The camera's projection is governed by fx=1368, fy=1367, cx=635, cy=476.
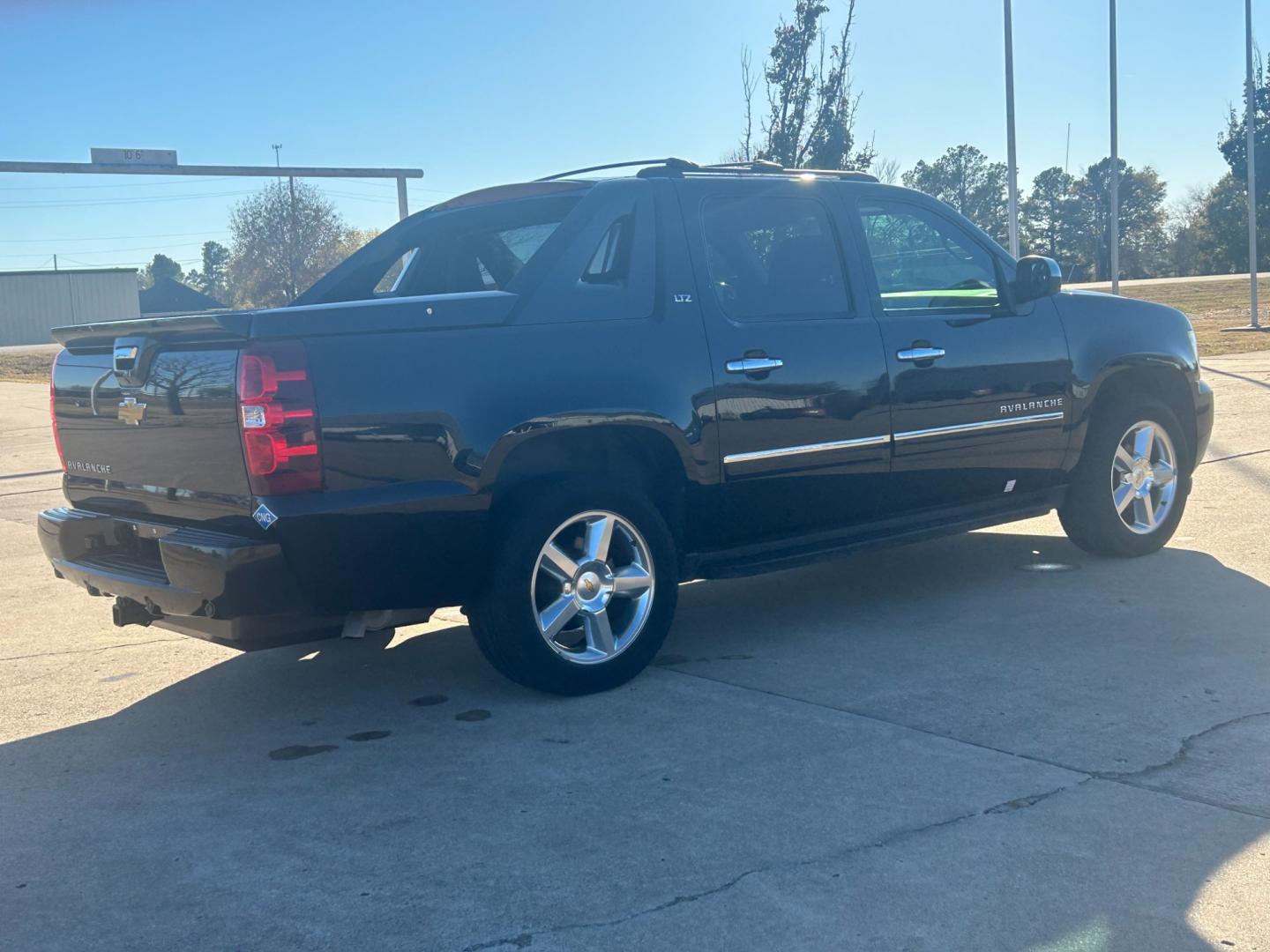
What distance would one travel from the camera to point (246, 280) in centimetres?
6088

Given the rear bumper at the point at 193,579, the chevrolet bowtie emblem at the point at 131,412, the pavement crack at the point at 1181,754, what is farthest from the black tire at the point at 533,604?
the pavement crack at the point at 1181,754

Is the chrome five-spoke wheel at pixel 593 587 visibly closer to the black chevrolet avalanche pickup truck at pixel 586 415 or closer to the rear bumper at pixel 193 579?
the black chevrolet avalanche pickup truck at pixel 586 415

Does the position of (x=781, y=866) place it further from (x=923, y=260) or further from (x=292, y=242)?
(x=292, y=242)

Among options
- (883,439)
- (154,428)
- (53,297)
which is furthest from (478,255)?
(53,297)

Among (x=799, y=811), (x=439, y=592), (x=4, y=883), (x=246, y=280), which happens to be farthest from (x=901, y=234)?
(x=246, y=280)

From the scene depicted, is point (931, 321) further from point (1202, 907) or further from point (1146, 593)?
point (1202, 907)

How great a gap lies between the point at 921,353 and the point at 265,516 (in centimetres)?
291

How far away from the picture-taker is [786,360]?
17.5 ft

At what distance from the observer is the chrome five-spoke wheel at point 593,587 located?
481cm

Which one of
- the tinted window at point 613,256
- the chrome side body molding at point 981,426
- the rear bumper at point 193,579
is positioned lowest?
the rear bumper at point 193,579

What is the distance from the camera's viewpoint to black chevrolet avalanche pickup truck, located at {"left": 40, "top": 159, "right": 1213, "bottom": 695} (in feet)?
14.1

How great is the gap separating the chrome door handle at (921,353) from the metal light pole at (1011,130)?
51.8 ft

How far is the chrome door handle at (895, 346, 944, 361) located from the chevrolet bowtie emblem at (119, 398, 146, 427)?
298 cm

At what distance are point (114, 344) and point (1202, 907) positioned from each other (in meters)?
3.76
